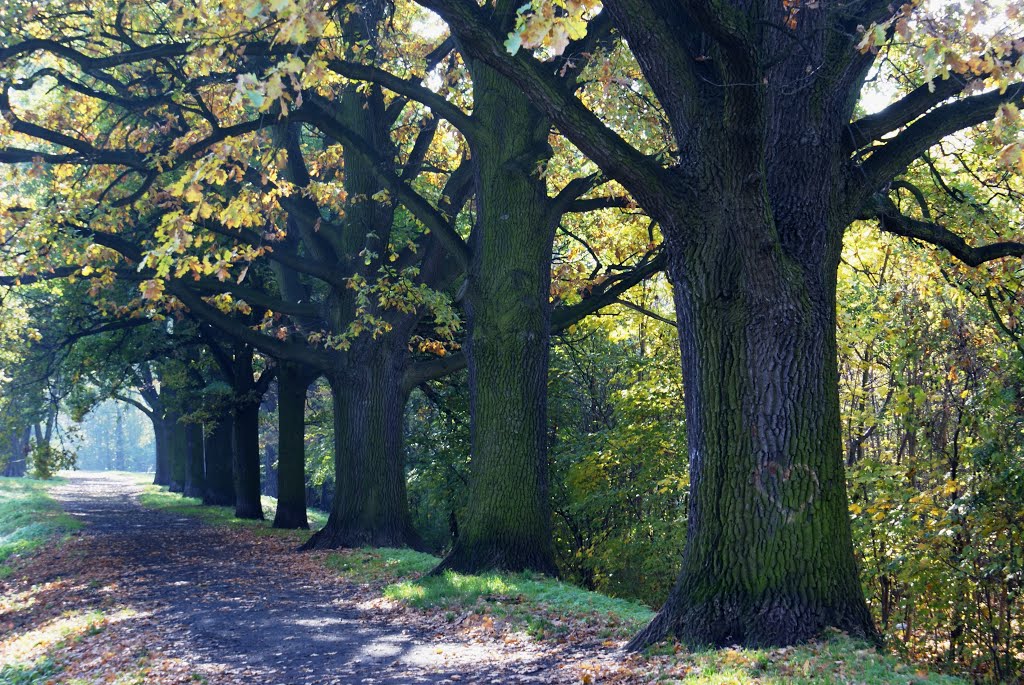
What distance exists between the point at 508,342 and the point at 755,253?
5680 mm

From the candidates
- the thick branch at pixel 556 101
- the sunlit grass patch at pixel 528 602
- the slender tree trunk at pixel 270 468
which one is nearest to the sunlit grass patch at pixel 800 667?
the sunlit grass patch at pixel 528 602

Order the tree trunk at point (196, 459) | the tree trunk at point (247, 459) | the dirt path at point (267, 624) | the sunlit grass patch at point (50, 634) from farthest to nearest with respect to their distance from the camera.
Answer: the tree trunk at point (196, 459)
the tree trunk at point (247, 459)
the sunlit grass patch at point (50, 634)
the dirt path at point (267, 624)

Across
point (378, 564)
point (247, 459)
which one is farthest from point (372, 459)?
point (247, 459)

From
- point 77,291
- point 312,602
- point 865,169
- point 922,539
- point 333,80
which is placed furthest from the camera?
point 77,291

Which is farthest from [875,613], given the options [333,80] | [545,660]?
[333,80]

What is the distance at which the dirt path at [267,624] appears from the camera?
317 inches

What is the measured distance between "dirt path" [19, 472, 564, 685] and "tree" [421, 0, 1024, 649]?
181cm

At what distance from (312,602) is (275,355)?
24.1 feet

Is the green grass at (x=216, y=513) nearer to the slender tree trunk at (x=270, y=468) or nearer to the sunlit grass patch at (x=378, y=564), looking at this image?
the sunlit grass patch at (x=378, y=564)

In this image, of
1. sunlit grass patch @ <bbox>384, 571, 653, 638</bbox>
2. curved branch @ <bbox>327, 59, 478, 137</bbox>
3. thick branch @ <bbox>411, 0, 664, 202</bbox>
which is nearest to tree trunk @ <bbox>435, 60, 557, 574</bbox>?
curved branch @ <bbox>327, 59, 478, 137</bbox>

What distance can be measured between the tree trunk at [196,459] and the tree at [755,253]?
31.0 meters

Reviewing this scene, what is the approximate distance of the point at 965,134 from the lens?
42.3ft

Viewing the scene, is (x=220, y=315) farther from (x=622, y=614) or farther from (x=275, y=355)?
Answer: (x=622, y=614)

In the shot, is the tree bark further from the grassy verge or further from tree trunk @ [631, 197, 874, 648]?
the grassy verge
